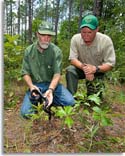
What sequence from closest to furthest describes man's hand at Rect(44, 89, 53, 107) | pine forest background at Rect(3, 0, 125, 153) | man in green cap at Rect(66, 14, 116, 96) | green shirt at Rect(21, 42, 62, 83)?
pine forest background at Rect(3, 0, 125, 153) < man's hand at Rect(44, 89, 53, 107) < green shirt at Rect(21, 42, 62, 83) < man in green cap at Rect(66, 14, 116, 96)

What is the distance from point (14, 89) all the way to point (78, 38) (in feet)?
1.22

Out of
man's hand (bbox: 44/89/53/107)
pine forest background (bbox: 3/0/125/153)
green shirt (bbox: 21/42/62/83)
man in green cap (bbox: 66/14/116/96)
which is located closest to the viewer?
pine forest background (bbox: 3/0/125/153)

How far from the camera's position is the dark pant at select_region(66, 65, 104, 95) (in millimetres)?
1253

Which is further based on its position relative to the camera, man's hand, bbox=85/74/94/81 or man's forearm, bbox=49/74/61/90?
man's hand, bbox=85/74/94/81

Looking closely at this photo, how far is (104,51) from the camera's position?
4.62 ft

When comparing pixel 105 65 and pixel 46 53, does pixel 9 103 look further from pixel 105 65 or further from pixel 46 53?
pixel 105 65

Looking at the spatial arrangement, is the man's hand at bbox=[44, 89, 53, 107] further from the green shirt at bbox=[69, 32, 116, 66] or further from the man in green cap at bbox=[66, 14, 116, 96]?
the green shirt at bbox=[69, 32, 116, 66]

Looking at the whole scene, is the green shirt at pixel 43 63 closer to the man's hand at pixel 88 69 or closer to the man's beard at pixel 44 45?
the man's beard at pixel 44 45

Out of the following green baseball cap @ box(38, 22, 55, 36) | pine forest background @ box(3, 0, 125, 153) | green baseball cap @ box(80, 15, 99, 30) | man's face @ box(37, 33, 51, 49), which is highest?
green baseball cap @ box(80, 15, 99, 30)

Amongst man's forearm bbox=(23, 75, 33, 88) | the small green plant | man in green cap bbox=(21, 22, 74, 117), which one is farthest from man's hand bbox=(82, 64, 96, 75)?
the small green plant

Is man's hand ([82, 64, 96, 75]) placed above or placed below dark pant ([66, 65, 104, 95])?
above

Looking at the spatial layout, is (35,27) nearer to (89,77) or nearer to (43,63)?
(43,63)

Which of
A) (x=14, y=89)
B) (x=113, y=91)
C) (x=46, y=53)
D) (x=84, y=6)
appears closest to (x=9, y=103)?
(x=14, y=89)

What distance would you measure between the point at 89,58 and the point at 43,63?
0.90 feet
